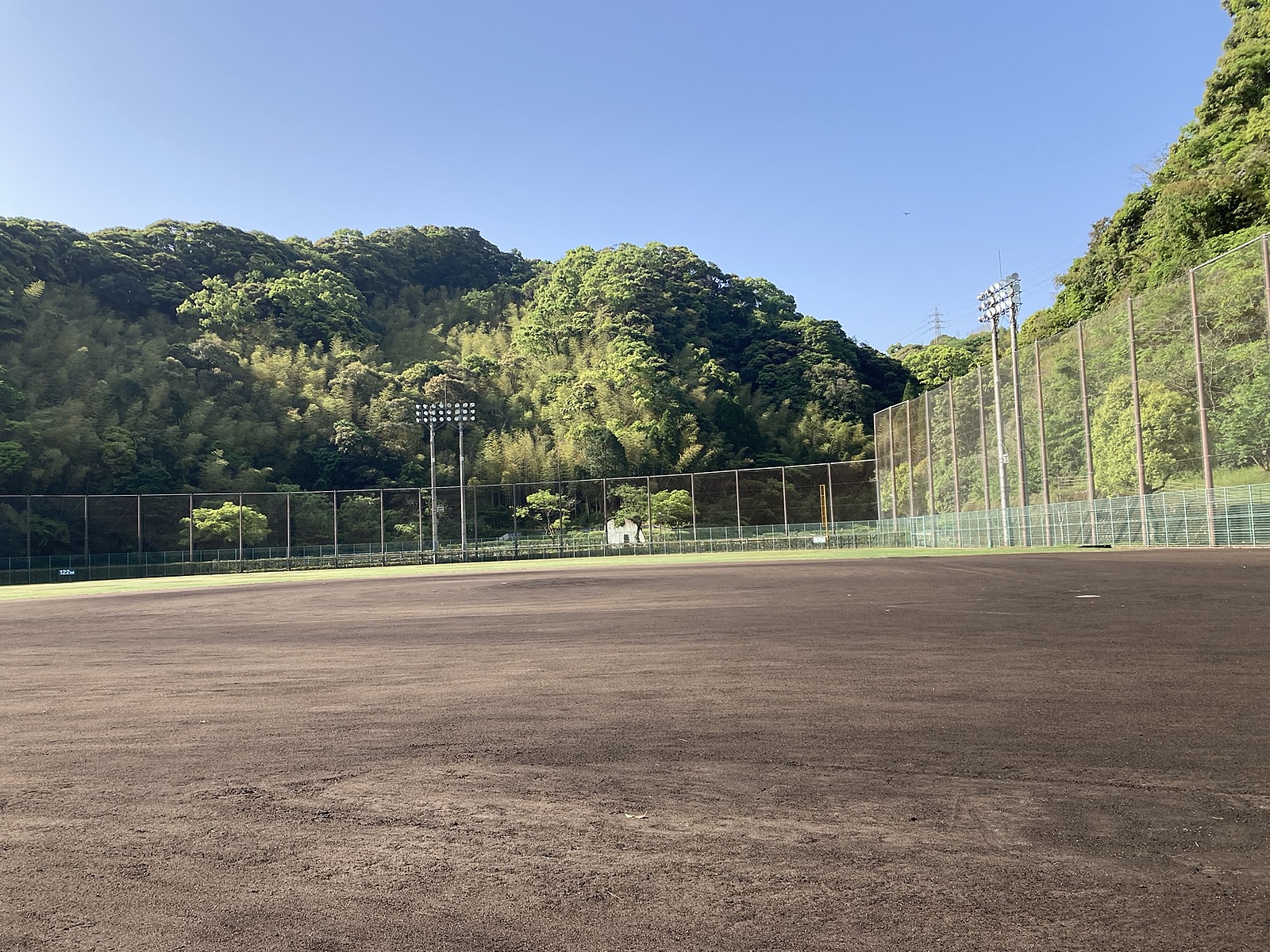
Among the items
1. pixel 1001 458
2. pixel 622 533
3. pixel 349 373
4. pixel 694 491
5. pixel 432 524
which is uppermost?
pixel 349 373

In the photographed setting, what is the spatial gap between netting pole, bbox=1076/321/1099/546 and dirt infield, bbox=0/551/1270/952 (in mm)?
23459

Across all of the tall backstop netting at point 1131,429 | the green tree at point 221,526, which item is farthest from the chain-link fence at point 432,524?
the tall backstop netting at point 1131,429

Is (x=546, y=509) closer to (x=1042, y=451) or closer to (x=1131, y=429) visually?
(x=1042, y=451)

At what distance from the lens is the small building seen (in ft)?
188

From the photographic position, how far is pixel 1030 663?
6.95 metres

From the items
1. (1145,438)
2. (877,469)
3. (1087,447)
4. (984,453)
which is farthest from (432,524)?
(1145,438)

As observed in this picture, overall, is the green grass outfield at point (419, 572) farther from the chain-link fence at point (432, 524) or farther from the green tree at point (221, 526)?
the green tree at point (221, 526)

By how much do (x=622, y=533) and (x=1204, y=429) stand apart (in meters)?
38.2

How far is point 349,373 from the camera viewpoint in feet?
246

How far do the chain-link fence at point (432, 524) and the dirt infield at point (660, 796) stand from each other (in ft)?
137

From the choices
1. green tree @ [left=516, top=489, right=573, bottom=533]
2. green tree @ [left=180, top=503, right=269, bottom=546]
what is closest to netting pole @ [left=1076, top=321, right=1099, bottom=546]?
green tree @ [left=516, top=489, right=573, bottom=533]

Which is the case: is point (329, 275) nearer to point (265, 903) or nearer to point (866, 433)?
point (866, 433)

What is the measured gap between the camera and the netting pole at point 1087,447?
30.3m

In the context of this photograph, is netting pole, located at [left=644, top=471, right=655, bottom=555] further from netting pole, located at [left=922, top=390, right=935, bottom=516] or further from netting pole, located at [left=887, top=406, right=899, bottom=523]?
netting pole, located at [left=922, top=390, right=935, bottom=516]
